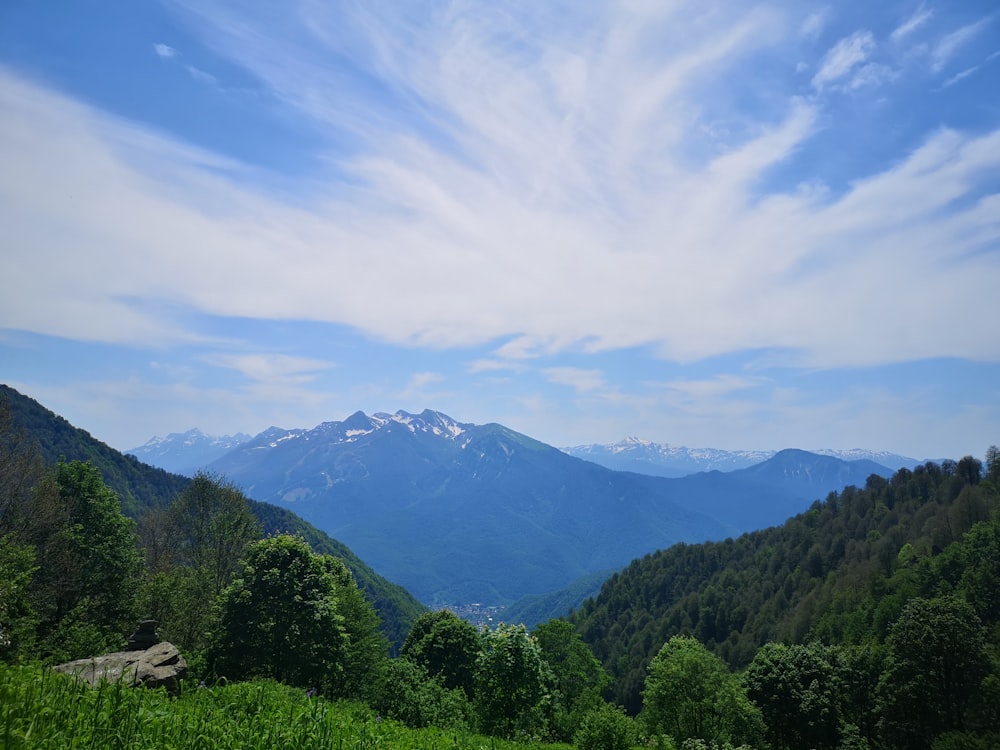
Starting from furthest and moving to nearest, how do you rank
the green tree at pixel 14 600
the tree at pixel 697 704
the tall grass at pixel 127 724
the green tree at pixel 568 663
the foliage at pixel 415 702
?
the green tree at pixel 568 663 < the tree at pixel 697 704 < the foliage at pixel 415 702 < the green tree at pixel 14 600 < the tall grass at pixel 127 724

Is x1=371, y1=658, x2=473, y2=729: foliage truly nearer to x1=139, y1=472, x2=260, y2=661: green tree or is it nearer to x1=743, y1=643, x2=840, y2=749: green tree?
x1=139, y1=472, x2=260, y2=661: green tree

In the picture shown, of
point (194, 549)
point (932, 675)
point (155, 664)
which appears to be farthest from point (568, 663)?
point (155, 664)

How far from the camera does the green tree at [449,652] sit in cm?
4609

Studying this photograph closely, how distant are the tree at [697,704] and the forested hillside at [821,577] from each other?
107 feet

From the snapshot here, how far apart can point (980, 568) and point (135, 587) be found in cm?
9055

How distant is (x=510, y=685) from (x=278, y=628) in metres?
14.3

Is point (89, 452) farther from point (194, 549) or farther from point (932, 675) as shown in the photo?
point (932, 675)

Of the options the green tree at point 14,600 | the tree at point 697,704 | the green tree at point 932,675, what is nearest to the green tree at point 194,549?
the green tree at point 14,600

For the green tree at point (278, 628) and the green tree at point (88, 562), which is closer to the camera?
the green tree at point (278, 628)

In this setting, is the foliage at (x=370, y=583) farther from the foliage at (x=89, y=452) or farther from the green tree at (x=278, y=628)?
the green tree at (x=278, y=628)

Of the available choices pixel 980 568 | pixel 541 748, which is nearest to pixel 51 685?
pixel 541 748

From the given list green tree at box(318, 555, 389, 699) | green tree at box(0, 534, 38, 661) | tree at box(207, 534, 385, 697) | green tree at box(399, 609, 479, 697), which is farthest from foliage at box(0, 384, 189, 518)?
tree at box(207, 534, 385, 697)

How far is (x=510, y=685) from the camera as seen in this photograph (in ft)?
85.8

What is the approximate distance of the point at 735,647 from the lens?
10775cm
